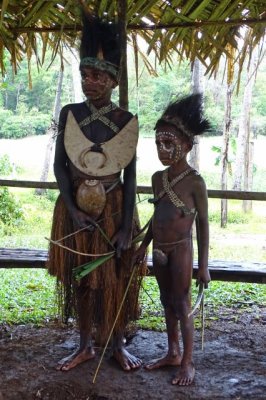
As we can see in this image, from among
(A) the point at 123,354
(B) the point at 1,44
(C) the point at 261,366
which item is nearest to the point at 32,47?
(B) the point at 1,44

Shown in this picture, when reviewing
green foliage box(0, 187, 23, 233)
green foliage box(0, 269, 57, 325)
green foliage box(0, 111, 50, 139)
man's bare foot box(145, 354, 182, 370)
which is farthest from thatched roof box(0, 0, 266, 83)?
green foliage box(0, 111, 50, 139)

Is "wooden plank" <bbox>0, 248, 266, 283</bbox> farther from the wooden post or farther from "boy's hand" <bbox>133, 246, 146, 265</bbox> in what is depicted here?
the wooden post

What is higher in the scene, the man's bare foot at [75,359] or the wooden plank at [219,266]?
the wooden plank at [219,266]

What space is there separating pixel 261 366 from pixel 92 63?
73.7 inches

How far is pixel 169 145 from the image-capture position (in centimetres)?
254

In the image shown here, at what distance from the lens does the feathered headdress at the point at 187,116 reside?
2.54 meters

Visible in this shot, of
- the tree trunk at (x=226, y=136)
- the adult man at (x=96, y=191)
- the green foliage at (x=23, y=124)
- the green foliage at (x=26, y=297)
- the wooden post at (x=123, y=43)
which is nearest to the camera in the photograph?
the adult man at (x=96, y=191)

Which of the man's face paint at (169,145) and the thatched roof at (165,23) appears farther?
the thatched roof at (165,23)

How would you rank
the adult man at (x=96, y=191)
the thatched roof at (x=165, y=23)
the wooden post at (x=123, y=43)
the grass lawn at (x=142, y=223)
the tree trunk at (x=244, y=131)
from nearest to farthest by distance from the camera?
1. the adult man at (x=96, y=191)
2. the wooden post at (x=123, y=43)
3. the thatched roof at (x=165, y=23)
4. the grass lawn at (x=142, y=223)
5. the tree trunk at (x=244, y=131)

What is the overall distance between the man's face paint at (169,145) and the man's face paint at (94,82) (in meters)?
0.37

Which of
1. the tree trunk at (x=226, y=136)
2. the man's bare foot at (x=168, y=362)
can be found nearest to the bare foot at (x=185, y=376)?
the man's bare foot at (x=168, y=362)

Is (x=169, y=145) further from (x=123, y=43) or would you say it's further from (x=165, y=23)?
(x=165, y=23)

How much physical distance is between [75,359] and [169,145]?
49.2 inches

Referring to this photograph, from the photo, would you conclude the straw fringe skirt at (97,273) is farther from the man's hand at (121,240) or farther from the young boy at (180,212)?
the young boy at (180,212)
